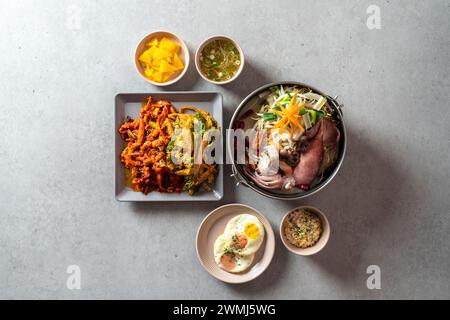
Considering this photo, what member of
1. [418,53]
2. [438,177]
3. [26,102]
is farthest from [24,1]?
[438,177]

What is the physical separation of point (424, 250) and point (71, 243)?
8.63 ft

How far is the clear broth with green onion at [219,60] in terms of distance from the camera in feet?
8.80

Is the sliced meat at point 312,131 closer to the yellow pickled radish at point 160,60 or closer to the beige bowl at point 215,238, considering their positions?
the beige bowl at point 215,238

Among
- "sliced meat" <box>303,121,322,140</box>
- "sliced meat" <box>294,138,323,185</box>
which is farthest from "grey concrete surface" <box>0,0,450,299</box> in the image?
"sliced meat" <box>303,121,322,140</box>

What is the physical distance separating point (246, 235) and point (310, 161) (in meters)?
0.71

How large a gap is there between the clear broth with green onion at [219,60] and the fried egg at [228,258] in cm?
114

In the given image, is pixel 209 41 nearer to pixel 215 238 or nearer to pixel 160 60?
pixel 160 60

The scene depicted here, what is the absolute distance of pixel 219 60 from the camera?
2.70 m

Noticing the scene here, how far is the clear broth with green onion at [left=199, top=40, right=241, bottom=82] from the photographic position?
268 centimetres

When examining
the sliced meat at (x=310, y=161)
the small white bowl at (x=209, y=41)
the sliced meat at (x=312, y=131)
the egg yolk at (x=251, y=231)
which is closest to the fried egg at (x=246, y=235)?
the egg yolk at (x=251, y=231)

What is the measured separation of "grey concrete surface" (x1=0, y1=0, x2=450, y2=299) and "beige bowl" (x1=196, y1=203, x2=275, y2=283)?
0.44 feet

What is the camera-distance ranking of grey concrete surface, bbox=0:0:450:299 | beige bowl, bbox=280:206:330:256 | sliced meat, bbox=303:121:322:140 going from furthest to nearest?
grey concrete surface, bbox=0:0:450:299 < beige bowl, bbox=280:206:330:256 < sliced meat, bbox=303:121:322:140

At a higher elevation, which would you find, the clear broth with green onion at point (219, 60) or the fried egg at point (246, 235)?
the clear broth with green onion at point (219, 60)

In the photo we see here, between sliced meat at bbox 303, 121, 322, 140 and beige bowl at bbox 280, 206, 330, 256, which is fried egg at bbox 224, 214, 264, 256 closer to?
beige bowl at bbox 280, 206, 330, 256
